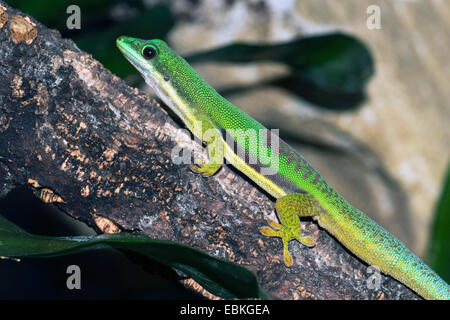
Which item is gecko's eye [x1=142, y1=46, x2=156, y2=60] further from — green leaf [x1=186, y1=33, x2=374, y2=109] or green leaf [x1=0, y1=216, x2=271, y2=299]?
green leaf [x1=0, y1=216, x2=271, y2=299]

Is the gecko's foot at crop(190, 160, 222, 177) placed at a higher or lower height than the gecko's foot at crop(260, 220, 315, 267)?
higher

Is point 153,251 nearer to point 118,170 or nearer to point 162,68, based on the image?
point 118,170

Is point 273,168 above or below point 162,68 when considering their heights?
below

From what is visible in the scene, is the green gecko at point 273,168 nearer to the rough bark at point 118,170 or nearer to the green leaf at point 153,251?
the rough bark at point 118,170

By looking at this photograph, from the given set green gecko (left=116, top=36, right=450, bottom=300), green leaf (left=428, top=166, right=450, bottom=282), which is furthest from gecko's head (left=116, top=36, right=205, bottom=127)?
green leaf (left=428, top=166, right=450, bottom=282)

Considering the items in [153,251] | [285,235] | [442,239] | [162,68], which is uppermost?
[162,68]

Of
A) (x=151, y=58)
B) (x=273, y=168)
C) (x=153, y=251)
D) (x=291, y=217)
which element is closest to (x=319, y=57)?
(x=273, y=168)
